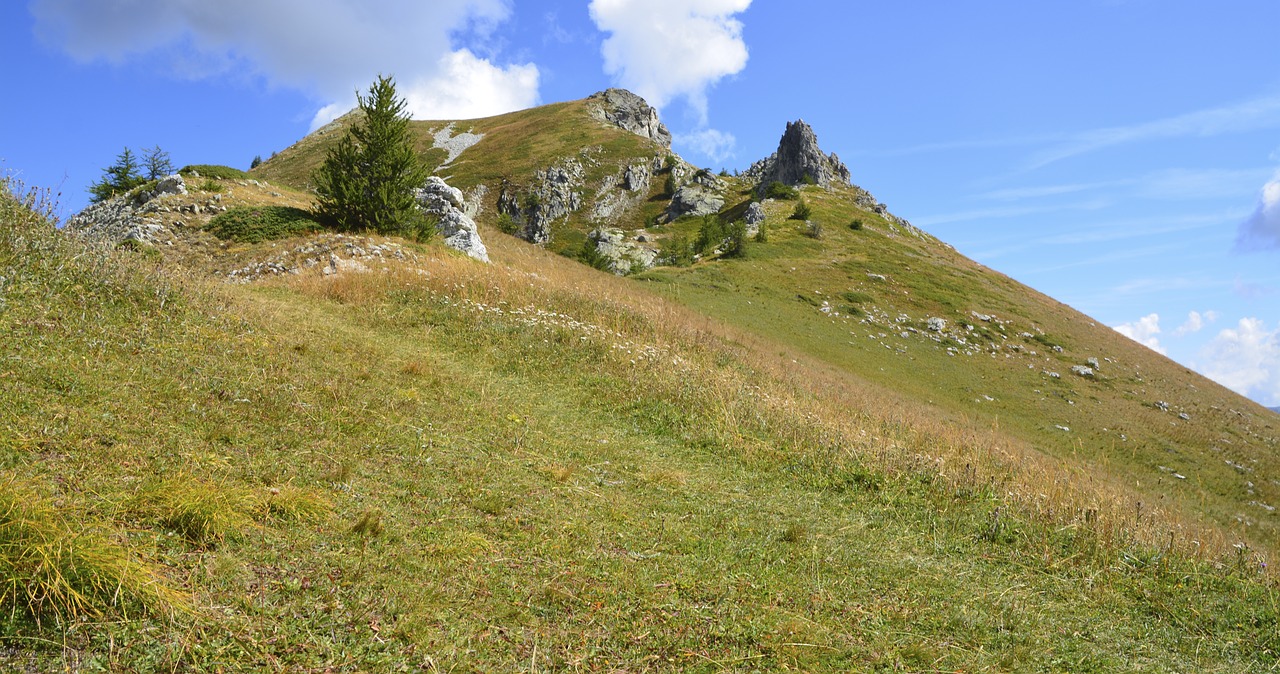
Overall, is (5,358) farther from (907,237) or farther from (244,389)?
(907,237)

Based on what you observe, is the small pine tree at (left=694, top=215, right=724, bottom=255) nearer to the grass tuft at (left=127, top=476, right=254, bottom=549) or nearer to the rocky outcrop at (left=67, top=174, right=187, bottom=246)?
the rocky outcrop at (left=67, top=174, right=187, bottom=246)

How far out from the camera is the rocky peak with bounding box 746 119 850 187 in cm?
9694

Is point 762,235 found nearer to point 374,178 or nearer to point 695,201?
point 695,201

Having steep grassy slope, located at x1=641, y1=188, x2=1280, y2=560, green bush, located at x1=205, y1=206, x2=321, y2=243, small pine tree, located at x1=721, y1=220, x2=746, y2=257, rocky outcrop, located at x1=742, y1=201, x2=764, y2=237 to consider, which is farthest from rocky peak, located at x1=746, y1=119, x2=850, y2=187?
green bush, located at x1=205, y1=206, x2=321, y2=243

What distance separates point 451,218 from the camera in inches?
1108

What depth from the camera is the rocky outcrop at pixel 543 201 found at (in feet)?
247

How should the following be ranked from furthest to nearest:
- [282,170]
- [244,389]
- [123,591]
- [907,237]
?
[282,170] → [907,237] → [244,389] → [123,591]

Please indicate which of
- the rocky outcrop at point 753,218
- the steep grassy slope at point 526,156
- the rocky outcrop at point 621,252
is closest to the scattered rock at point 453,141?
the steep grassy slope at point 526,156

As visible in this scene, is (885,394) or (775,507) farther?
(885,394)

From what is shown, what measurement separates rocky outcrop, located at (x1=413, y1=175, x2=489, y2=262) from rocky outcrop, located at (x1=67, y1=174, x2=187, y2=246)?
8.85 metres

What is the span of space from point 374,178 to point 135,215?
9.48 metres

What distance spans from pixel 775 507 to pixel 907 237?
2713 inches

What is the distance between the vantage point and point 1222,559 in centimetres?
827

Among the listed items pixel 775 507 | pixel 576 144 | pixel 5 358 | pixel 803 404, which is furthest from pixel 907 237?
pixel 5 358
